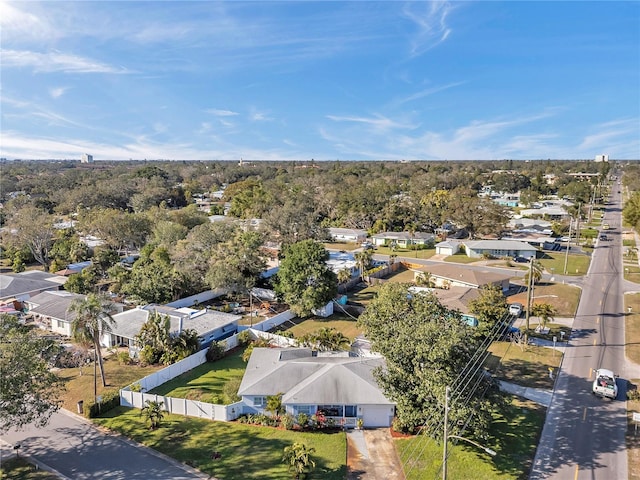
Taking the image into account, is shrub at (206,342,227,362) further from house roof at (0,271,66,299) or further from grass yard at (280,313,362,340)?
house roof at (0,271,66,299)

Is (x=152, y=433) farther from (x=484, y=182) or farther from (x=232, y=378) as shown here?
(x=484, y=182)

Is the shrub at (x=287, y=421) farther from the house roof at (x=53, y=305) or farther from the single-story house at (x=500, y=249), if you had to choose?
the single-story house at (x=500, y=249)

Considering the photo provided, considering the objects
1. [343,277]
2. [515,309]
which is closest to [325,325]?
[343,277]

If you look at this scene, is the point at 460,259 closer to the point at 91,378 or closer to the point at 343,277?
the point at 343,277

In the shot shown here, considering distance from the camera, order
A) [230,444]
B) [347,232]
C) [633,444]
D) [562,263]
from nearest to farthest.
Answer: [633,444] < [230,444] < [562,263] < [347,232]

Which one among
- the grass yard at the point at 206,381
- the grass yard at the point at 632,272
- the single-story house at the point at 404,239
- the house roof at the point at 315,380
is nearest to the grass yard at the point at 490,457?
the house roof at the point at 315,380
